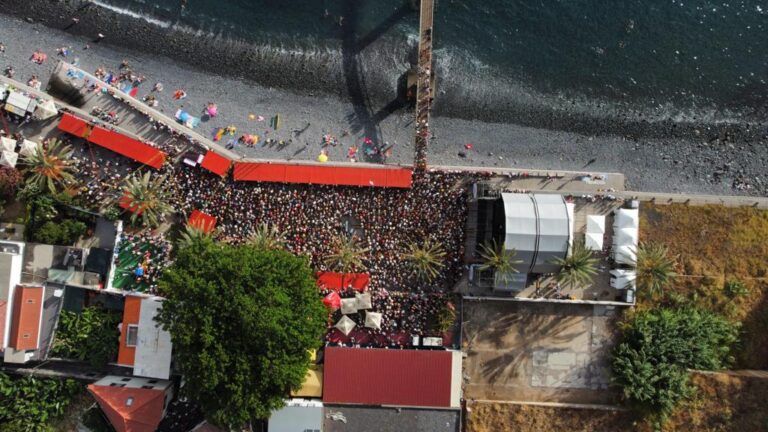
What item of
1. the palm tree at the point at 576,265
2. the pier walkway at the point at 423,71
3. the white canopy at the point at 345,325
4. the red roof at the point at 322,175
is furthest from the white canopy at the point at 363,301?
the palm tree at the point at 576,265

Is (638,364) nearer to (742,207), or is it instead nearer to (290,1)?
(742,207)

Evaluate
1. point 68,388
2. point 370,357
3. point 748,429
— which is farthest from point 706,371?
point 68,388

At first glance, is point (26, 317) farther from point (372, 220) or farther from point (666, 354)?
point (666, 354)

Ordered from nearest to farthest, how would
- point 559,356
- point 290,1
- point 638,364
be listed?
point 638,364, point 559,356, point 290,1

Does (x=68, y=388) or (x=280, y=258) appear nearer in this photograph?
(x=280, y=258)

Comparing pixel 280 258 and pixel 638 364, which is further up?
pixel 280 258

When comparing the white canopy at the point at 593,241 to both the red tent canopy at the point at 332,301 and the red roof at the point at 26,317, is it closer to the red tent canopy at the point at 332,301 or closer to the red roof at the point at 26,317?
the red tent canopy at the point at 332,301

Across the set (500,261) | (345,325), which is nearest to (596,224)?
(500,261)
